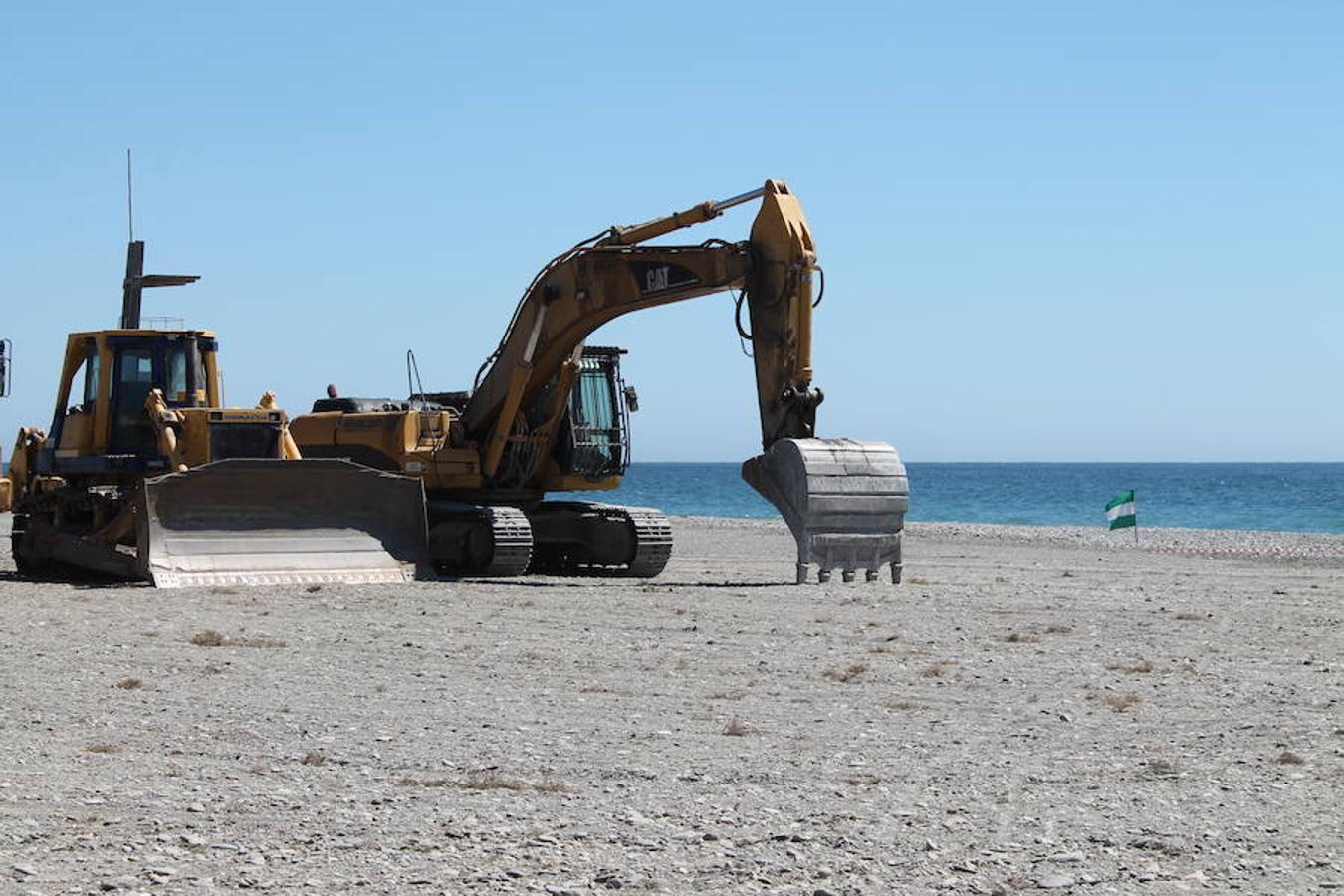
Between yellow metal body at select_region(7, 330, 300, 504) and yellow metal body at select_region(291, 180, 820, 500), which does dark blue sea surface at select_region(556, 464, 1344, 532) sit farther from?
yellow metal body at select_region(7, 330, 300, 504)

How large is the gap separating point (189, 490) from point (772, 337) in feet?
21.0

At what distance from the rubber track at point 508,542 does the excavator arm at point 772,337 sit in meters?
1.66

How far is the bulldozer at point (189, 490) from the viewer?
2003 cm

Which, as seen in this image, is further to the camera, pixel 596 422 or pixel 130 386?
pixel 596 422

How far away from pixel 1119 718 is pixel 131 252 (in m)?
15.6

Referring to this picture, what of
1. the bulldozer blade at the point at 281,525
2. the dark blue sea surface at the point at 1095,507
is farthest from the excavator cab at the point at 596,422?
the dark blue sea surface at the point at 1095,507

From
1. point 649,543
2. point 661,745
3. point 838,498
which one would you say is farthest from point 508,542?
point 661,745

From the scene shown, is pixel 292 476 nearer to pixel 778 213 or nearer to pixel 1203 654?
pixel 778 213

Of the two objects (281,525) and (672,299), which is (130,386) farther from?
(672,299)

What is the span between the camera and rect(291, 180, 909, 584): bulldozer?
67.7 feet

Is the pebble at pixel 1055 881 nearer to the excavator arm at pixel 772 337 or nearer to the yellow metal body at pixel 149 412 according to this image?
the excavator arm at pixel 772 337

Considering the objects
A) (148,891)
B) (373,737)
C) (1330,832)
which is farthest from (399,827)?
(1330,832)

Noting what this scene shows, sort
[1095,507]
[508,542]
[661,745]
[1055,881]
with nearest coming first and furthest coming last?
[1055,881] → [661,745] → [508,542] → [1095,507]

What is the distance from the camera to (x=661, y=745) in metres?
10.3
